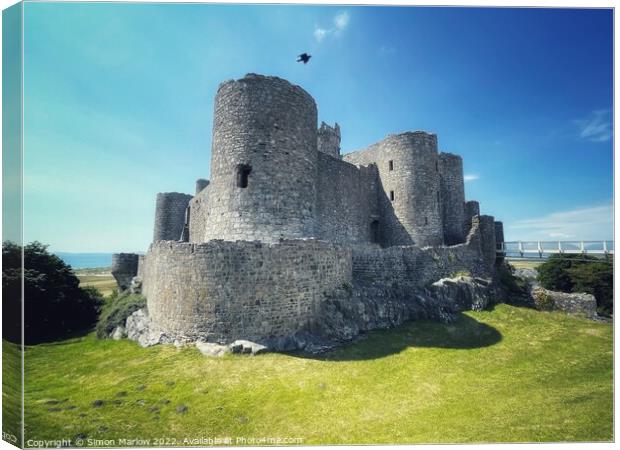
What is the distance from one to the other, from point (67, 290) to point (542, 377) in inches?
908

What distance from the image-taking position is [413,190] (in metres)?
19.8

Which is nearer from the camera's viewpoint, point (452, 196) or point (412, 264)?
point (412, 264)

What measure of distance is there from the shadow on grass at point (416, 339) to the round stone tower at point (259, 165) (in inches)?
181

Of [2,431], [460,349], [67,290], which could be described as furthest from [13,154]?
[67,290]

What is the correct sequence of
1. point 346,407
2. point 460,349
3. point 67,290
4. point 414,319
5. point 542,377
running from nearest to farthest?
point 346,407 < point 542,377 < point 460,349 < point 414,319 < point 67,290

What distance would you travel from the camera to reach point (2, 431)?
605cm

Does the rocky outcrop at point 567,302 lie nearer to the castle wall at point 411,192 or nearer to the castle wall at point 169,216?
the castle wall at point 411,192

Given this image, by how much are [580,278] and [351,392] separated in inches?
1267

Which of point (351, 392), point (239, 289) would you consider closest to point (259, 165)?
point (239, 289)

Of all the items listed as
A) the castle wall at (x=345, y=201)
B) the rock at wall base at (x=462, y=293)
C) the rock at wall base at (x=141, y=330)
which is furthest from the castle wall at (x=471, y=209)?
the rock at wall base at (x=141, y=330)

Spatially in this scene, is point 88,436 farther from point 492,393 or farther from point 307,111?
point 307,111

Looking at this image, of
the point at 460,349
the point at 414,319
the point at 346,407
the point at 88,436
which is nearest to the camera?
the point at 88,436

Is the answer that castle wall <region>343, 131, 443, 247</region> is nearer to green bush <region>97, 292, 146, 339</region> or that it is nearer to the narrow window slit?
the narrow window slit

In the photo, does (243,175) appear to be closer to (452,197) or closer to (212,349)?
(212,349)
